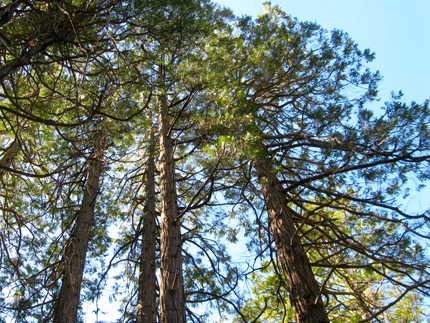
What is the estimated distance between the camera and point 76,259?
20.3 feet

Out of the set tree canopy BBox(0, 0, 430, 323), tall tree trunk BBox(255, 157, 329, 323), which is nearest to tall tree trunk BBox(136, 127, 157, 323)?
tree canopy BBox(0, 0, 430, 323)

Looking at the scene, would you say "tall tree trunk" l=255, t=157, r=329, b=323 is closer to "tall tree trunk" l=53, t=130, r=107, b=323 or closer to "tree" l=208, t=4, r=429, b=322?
"tree" l=208, t=4, r=429, b=322

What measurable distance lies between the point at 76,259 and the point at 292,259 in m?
4.15

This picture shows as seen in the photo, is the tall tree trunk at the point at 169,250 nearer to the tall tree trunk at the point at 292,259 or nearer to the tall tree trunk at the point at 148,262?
the tall tree trunk at the point at 148,262

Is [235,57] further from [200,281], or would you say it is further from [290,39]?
[200,281]

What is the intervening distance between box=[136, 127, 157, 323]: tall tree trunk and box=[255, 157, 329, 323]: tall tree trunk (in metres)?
2.69

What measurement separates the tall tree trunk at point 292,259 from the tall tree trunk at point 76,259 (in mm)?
2891

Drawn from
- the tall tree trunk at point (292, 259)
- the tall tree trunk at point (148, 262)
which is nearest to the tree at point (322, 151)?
the tall tree trunk at point (292, 259)

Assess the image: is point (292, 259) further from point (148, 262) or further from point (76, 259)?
point (76, 259)

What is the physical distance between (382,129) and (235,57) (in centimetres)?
294

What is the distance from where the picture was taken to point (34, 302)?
6.30 meters

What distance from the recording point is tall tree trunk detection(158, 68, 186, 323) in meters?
4.45

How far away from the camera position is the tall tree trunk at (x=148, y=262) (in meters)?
6.01

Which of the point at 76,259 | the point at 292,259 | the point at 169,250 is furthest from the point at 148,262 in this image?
the point at 292,259
